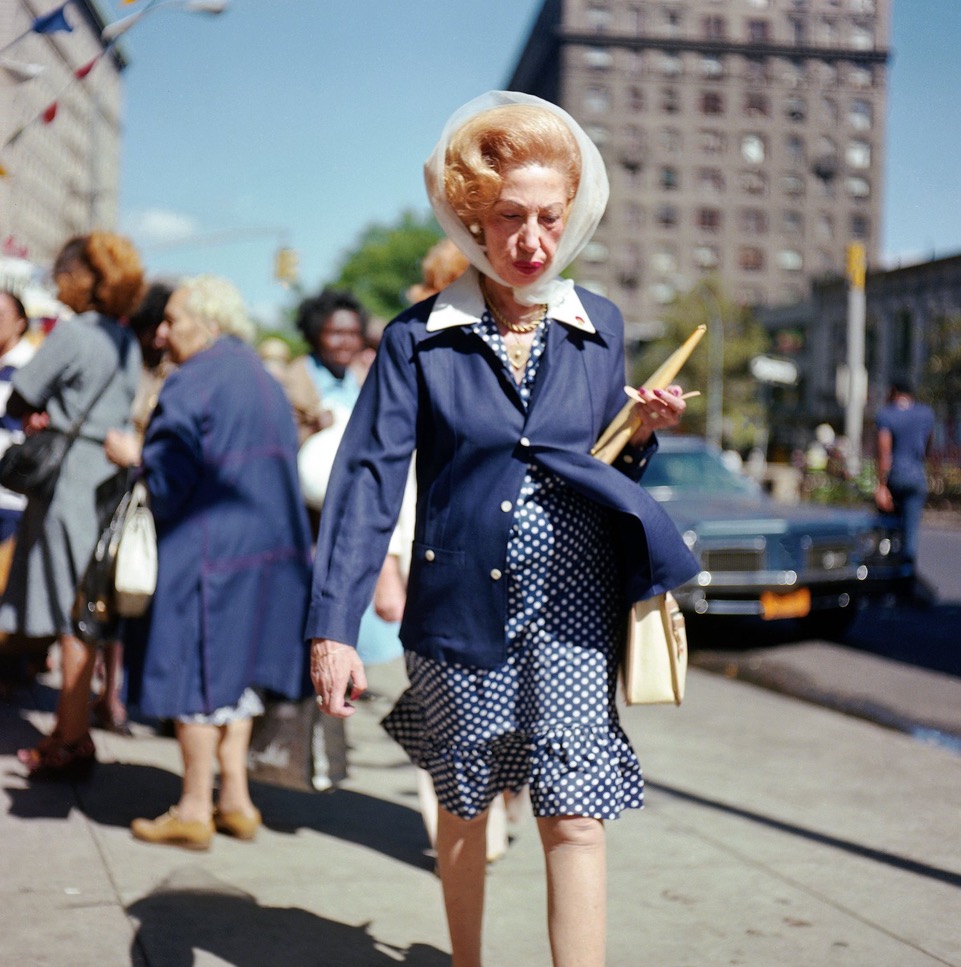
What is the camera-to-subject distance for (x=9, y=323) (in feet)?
19.0

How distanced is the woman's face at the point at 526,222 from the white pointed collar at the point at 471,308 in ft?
0.30

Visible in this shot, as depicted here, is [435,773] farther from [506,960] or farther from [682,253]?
[682,253]

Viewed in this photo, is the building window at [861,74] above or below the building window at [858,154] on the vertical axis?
below

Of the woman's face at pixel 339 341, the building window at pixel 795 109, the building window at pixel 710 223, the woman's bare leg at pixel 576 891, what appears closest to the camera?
the woman's bare leg at pixel 576 891

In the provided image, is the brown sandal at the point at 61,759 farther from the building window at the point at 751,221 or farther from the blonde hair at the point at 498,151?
the building window at the point at 751,221

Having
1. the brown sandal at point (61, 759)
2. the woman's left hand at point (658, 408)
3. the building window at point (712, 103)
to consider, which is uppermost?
the building window at point (712, 103)

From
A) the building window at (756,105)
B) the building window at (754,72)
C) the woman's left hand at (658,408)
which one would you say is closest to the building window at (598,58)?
the building window at (756,105)

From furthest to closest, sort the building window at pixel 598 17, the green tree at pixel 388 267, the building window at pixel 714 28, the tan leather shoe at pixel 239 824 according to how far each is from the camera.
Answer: the building window at pixel 598 17, the building window at pixel 714 28, the green tree at pixel 388 267, the tan leather shoe at pixel 239 824

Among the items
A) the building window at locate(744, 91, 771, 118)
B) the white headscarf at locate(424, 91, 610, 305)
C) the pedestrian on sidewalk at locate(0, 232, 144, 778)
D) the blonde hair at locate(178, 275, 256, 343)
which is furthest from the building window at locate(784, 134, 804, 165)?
the white headscarf at locate(424, 91, 610, 305)

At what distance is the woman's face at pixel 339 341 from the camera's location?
19.2 feet

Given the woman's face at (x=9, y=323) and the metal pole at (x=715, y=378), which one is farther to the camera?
the metal pole at (x=715, y=378)

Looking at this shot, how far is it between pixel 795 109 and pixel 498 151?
89.4 metres

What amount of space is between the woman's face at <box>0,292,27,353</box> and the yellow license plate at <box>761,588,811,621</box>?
486cm

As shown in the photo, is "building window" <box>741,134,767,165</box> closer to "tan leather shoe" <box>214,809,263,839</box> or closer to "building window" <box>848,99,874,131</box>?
"building window" <box>848,99,874,131</box>
